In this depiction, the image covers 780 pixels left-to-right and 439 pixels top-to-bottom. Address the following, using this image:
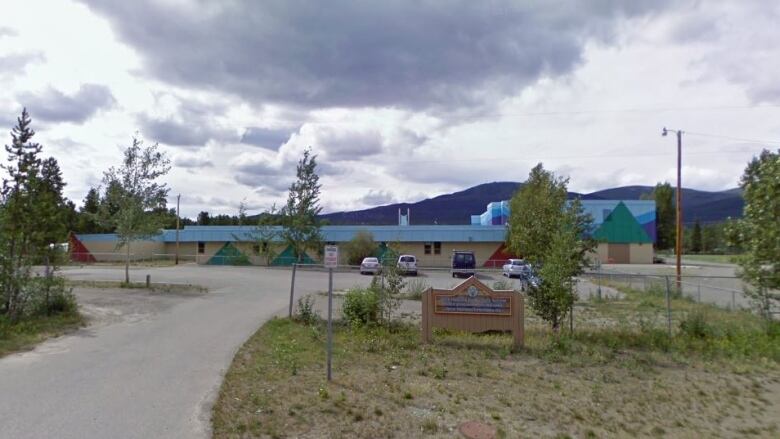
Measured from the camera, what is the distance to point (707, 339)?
11867 millimetres

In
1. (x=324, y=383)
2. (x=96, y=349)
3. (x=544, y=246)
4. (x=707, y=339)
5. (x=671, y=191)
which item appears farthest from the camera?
(x=671, y=191)

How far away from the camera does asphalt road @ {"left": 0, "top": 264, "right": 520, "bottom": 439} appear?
5977mm

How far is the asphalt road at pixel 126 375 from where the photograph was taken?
19.6 feet

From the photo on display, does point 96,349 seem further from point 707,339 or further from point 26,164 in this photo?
point 707,339

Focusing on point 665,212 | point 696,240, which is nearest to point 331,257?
point 665,212

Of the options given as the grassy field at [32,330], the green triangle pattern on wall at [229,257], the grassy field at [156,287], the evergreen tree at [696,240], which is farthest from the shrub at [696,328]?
the evergreen tree at [696,240]

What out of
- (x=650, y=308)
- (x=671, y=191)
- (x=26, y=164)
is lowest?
(x=650, y=308)

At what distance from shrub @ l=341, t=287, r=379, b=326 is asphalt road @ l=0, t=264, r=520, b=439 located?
228 centimetres

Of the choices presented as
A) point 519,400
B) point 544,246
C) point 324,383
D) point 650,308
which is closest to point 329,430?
point 324,383

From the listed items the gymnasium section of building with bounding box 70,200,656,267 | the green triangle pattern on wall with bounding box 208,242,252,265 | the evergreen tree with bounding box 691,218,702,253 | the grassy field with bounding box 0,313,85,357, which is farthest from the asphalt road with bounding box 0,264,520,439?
the evergreen tree with bounding box 691,218,702,253

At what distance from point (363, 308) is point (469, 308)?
8.24 feet

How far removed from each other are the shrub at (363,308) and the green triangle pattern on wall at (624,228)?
6000 centimetres

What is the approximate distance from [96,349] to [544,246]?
31.8ft

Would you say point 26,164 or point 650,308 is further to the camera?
point 650,308
